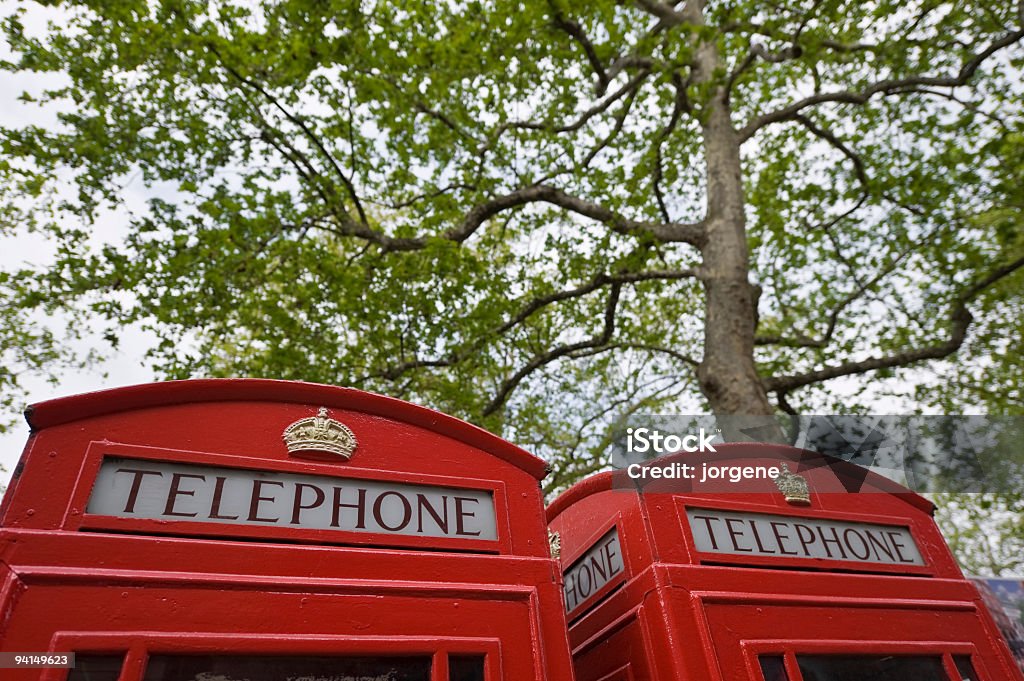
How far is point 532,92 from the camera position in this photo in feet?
27.4

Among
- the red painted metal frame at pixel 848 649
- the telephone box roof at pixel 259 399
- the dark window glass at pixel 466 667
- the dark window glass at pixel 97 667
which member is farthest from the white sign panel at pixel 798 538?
the dark window glass at pixel 97 667

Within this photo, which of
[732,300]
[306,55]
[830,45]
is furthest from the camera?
[830,45]

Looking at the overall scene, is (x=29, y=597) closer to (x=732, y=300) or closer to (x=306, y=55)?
(x=732, y=300)

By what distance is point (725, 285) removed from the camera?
217 inches

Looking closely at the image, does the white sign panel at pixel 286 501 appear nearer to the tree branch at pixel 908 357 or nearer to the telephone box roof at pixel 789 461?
the telephone box roof at pixel 789 461

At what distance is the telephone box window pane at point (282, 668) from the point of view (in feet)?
Result: 4.92

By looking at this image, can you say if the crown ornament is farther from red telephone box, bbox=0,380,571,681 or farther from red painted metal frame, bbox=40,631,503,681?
red painted metal frame, bbox=40,631,503,681

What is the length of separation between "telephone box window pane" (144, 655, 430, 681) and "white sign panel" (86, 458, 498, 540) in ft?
1.18

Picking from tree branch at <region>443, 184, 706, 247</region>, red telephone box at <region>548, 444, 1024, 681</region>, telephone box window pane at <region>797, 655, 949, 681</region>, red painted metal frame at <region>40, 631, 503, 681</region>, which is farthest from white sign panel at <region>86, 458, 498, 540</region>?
tree branch at <region>443, 184, 706, 247</region>

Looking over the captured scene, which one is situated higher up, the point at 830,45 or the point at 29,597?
the point at 830,45

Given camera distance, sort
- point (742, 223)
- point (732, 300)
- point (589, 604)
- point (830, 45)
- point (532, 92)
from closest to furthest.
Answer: point (589, 604) → point (732, 300) → point (742, 223) → point (830, 45) → point (532, 92)

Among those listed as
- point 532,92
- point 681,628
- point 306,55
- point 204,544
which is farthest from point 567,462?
point 204,544

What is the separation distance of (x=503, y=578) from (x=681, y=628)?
665 millimetres

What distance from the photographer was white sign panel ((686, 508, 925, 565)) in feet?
7.77
